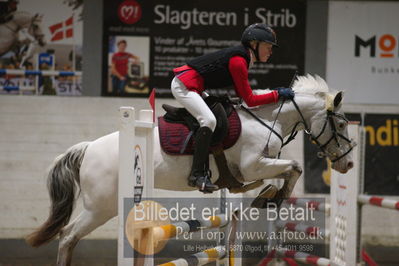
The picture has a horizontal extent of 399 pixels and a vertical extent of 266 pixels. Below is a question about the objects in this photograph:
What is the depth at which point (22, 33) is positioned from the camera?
7.31 metres

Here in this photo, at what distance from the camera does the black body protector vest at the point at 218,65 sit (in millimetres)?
4191

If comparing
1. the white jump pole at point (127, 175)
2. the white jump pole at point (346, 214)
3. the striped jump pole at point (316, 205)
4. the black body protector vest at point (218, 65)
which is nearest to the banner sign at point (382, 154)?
the striped jump pole at point (316, 205)

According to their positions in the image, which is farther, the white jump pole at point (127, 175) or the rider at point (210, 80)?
the rider at point (210, 80)

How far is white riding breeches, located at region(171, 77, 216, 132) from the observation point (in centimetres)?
411

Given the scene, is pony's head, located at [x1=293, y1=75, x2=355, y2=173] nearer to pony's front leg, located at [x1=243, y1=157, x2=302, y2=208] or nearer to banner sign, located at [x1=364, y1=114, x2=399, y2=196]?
pony's front leg, located at [x1=243, y1=157, x2=302, y2=208]

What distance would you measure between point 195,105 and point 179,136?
0.24 meters

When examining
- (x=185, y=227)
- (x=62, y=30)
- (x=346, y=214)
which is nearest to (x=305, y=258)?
(x=346, y=214)

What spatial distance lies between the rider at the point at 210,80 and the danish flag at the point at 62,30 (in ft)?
11.0

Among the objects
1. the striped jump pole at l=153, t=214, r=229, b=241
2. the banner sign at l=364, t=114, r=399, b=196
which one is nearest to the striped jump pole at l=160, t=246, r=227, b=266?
the striped jump pole at l=153, t=214, r=229, b=241

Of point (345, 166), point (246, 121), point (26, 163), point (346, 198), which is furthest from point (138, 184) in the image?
point (26, 163)

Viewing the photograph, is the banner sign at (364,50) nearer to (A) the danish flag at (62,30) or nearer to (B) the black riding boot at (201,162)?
(A) the danish flag at (62,30)

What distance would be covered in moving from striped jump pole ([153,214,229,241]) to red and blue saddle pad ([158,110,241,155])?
49 centimetres

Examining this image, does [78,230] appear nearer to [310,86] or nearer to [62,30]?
[310,86]

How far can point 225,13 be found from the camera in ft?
24.6
